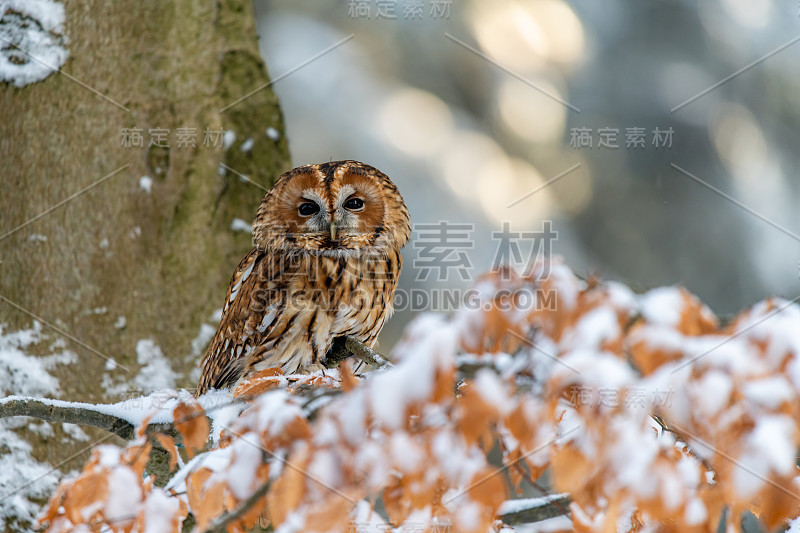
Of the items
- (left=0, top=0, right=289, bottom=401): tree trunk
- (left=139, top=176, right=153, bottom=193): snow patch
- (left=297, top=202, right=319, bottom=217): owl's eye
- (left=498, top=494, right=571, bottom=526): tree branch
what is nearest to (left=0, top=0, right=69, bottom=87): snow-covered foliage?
(left=0, top=0, right=289, bottom=401): tree trunk

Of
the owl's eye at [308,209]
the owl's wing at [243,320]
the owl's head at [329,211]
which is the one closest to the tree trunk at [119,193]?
the owl's wing at [243,320]

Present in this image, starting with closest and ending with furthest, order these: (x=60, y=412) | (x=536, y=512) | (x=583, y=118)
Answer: (x=536, y=512)
(x=60, y=412)
(x=583, y=118)

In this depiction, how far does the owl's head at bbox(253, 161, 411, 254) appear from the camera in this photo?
8.72 ft

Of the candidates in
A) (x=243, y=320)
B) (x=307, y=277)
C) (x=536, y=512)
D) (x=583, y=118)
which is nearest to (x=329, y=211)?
(x=307, y=277)

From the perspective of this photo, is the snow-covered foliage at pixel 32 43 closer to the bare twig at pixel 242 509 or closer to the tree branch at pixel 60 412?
the tree branch at pixel 60 412

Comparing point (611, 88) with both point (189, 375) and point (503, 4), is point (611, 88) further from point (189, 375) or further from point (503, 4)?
point (189, 375)

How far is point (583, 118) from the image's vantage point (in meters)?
6.72

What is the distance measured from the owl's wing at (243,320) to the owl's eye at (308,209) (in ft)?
0.67

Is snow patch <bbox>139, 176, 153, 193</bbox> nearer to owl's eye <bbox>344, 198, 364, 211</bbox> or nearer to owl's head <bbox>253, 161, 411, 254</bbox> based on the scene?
owl's head <bbox>253, 161, 411, 254</bbox>

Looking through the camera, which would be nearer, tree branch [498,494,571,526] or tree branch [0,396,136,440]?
tree branch [498,494,571,526]

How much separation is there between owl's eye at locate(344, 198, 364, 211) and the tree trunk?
721 millimetres

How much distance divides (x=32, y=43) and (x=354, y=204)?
1.56m

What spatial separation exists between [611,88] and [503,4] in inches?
49.3

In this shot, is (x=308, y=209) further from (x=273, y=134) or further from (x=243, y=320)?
(x=273, y=134)
